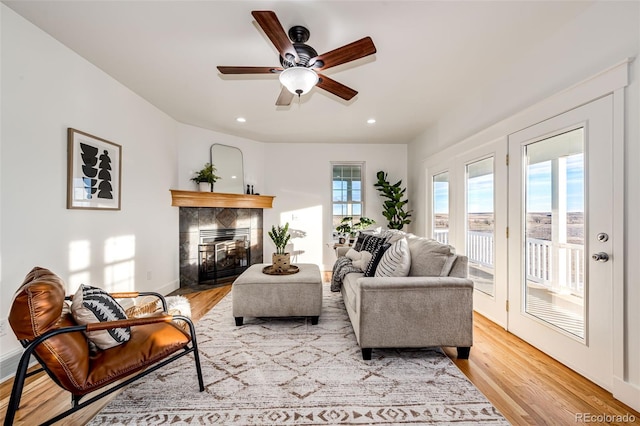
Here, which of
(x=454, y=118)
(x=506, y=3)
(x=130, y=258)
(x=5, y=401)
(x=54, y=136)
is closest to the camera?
(x=5, y=401)

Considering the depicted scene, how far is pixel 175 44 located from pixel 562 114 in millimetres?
3175

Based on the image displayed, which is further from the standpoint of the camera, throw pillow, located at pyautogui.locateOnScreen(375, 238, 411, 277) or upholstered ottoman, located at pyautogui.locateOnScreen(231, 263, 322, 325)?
upholstered ottoman, located at pyautogui.locateOnScreen(231, 263, 322, 325)

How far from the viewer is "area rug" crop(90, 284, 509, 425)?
1498mm

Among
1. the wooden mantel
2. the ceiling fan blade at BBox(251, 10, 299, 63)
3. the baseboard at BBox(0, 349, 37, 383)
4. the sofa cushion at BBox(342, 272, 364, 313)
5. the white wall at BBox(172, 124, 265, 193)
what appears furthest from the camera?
the white wall at BBox(172, 124, 265, 193)

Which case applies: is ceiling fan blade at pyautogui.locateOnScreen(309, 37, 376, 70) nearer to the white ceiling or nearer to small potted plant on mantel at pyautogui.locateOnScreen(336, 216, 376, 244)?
the white ceiling

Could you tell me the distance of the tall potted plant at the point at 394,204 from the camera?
5070 millimetres

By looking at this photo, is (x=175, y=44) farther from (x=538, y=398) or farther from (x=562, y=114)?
(x=538, y=398)

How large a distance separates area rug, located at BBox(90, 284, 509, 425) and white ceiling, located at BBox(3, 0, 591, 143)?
256 centimetres

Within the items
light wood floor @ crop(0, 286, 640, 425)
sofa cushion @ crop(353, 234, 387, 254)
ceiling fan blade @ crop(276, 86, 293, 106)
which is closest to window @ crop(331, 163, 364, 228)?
sofa cushion @ crop(353, 234, 387, 254)

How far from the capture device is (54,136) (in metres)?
2.24

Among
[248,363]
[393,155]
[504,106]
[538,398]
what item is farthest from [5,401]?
[393,155]

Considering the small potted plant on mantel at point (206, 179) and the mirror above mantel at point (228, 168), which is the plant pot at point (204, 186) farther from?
the mirror above mantel at point (228, 168)

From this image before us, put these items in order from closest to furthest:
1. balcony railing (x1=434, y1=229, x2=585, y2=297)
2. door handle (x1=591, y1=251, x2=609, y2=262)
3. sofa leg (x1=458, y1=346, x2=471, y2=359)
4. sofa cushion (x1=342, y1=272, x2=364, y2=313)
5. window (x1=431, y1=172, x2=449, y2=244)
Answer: door handle (x1=591, y1=251, x2=609, y2=262), balcony railing (x1=434, y1=229, x2=585, y2=297), sofa leg (x1=458, y1=346, x2=471, y2=359), sofa cushion (x1=342, y1=272, x2=364, y2=313), window (x1=431, y1=172, x2=449, y2=244)

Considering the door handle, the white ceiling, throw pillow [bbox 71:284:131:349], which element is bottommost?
throw pillow [bbox 71:284:131:349]
